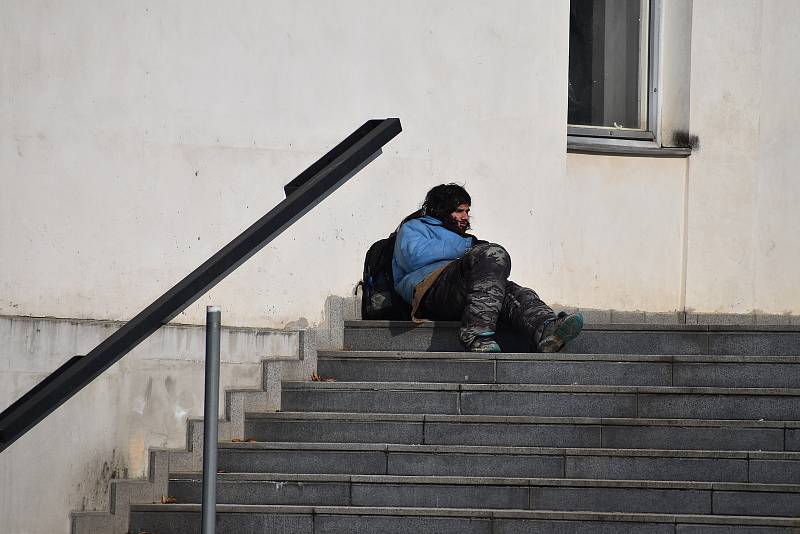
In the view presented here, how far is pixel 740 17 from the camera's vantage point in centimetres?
941

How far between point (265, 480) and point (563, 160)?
371cm

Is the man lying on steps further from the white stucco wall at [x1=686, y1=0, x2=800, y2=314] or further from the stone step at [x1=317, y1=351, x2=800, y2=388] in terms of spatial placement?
the white stucco wall at [x1=686, y1=0, x2=800, y2=314]

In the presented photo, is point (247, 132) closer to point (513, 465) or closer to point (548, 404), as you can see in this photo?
point (548, 404)

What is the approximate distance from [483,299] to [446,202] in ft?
2.89

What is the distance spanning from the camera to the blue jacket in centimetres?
787

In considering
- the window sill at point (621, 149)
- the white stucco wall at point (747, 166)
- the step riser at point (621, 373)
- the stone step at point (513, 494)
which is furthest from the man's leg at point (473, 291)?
the white stucco wall at point (747, 166)

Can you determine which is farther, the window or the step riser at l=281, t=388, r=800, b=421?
the window

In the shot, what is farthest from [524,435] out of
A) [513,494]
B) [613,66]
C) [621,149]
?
[613,66]

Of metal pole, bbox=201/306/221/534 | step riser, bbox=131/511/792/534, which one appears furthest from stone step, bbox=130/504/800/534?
metal pole, bbox=201/306/221/534

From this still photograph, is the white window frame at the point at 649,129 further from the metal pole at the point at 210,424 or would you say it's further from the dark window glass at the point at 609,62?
the metal pole at the point at 210,424

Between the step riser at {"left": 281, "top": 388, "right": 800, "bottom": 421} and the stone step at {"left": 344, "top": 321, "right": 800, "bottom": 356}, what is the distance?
2.40ft

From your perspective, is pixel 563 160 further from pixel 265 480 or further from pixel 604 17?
pixel 265 480

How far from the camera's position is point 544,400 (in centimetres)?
680

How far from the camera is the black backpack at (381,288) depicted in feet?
26.5
